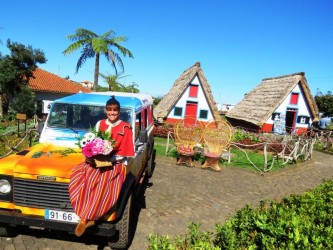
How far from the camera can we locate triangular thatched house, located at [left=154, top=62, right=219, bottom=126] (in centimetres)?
2203

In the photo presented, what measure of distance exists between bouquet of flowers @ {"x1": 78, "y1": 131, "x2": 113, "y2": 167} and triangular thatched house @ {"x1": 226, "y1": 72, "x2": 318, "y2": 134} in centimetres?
1768

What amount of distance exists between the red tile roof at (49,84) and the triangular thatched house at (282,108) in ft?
66.3

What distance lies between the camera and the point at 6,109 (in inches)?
922

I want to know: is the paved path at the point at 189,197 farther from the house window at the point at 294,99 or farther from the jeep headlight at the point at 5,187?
the house window at the point at 294,99

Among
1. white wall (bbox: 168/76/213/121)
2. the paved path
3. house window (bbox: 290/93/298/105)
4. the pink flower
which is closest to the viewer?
the pink flower

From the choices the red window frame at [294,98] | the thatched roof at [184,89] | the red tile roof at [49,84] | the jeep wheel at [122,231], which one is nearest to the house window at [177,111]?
the thatched roof at [184,89]

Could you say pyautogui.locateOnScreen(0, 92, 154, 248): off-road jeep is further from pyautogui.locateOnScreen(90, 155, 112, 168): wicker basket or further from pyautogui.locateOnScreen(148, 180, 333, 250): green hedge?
pyautogui.locateOnScreen(148, 180, 333, 250): green hedge

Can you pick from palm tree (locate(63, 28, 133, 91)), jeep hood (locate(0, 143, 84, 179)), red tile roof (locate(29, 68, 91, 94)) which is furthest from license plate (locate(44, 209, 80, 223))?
red tile roof (locate(29, 68, 91, 94))

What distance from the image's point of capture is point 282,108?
2225cm

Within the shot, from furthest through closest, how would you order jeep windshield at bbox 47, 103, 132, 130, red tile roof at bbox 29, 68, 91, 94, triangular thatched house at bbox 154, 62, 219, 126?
red tile roof at bbox 29, 68, 91, 94 → triangular thatched house at bbox 154, 62, 219, 126 → jeep windshield at bbox 47, 103, 132, 130

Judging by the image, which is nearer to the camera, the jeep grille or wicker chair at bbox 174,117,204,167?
the jeep grille

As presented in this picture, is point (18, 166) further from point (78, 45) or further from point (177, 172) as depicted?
point (78, 45)

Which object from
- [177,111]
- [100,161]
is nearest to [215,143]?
[100,161]

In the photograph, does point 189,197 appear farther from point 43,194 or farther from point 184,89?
point 184,89
